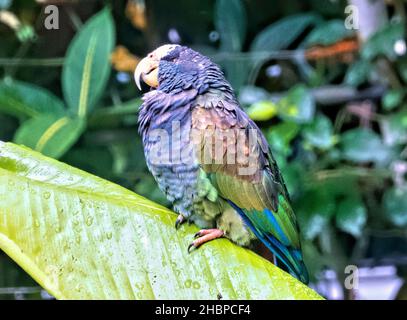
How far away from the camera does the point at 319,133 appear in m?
1.27

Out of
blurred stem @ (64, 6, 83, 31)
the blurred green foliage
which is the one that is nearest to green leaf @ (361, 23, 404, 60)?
the blurred green foliage

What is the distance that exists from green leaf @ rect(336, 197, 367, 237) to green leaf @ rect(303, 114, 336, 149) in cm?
13

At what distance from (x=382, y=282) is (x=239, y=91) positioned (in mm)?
523

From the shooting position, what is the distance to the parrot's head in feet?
2.46

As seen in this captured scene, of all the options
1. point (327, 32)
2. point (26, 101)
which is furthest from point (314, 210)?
point (26, 101)

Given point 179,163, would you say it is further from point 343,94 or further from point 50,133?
point 343,94

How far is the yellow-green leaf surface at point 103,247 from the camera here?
0.59m

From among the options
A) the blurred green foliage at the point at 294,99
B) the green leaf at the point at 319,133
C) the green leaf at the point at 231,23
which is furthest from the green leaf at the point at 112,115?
the green leaf at the point at 319,133

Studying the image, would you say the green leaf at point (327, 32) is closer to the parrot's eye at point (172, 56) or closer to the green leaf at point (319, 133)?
the green leaf at point (319, 133)

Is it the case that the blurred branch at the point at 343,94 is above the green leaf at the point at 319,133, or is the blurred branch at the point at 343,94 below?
above

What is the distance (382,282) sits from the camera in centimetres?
138

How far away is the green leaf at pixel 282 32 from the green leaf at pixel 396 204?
1.27 ft
